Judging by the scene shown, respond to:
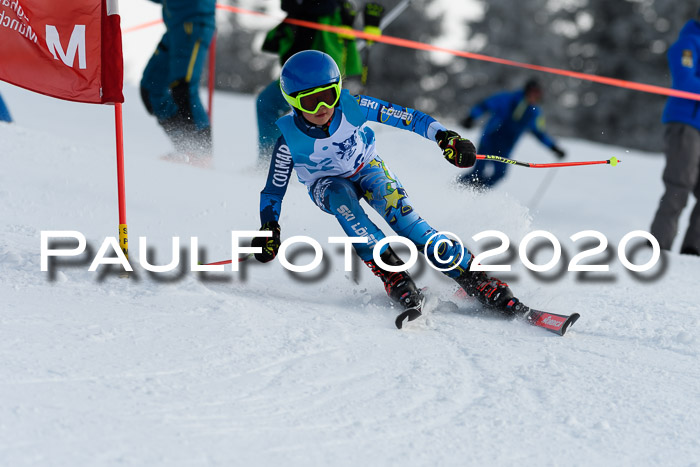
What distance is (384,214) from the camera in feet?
12.6

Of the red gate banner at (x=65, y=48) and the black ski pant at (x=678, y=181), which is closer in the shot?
the red gate banner at (x=65, y=48)

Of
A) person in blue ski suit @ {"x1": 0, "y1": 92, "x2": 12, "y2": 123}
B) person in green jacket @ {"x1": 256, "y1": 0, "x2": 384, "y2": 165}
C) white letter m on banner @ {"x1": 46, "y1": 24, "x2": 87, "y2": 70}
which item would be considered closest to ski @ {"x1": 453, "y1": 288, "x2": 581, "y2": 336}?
white letter m on banner @ {"x1": 46, "y1": 24, "x2": 87, "y2": 70}

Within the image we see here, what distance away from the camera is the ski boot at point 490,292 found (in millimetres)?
3664

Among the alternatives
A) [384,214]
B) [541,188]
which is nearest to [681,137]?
[384,214]

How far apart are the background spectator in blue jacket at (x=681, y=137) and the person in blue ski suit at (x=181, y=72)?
3.78 m

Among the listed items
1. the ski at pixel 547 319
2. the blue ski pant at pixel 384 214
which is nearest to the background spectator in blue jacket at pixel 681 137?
the ski at pixel 547 319

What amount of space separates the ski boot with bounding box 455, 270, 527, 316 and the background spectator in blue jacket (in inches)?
104

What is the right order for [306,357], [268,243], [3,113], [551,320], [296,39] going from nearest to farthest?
[306,357] < [551,320] < [268,243] < [296,39] < [3,113]

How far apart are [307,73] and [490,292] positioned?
1415 millimetres

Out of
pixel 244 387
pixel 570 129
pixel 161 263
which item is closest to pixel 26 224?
pixel 161 263

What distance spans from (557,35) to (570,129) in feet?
10.6

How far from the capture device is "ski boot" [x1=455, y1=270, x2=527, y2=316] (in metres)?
3.66

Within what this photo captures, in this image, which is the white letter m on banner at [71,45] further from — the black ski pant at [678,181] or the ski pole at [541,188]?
the ski pole at [541,188]

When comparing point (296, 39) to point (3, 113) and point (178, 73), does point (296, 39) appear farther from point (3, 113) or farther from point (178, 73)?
point (3, 113)
